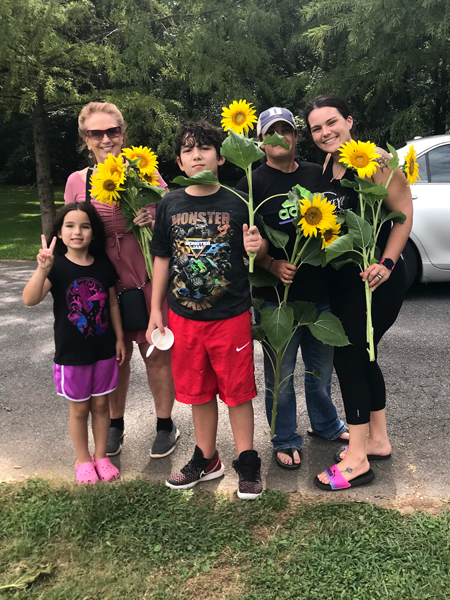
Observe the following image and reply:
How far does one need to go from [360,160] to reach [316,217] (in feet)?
1.03

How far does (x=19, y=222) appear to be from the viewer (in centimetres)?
1672

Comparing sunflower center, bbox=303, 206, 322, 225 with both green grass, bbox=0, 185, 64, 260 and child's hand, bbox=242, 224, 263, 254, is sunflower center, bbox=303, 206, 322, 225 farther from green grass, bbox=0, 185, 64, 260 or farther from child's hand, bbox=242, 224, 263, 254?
green grass, bbox=0, 185, 64, 260

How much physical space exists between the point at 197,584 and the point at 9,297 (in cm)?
589

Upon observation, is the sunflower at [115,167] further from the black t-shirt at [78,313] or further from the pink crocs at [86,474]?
the pink crocs at [86,474]

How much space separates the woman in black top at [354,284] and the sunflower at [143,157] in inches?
31.5

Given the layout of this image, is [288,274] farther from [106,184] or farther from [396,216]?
[106,184]

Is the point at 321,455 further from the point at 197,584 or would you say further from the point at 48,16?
the point at 48,16

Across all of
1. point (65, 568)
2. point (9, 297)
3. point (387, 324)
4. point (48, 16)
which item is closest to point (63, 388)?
point (65, 568)

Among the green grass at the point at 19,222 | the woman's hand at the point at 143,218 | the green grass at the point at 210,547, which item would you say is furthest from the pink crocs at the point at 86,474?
the green grass at the point at 19,222

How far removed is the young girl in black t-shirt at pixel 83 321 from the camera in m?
2.68

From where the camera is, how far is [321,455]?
9.84 feet

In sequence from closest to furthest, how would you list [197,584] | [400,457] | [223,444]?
[197,584]
[400,457]
[223,444]

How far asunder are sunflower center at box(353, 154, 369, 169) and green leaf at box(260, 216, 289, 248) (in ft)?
1.41

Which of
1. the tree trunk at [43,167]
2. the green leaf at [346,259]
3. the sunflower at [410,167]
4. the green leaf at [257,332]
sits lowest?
the green leaf at [257,332]
